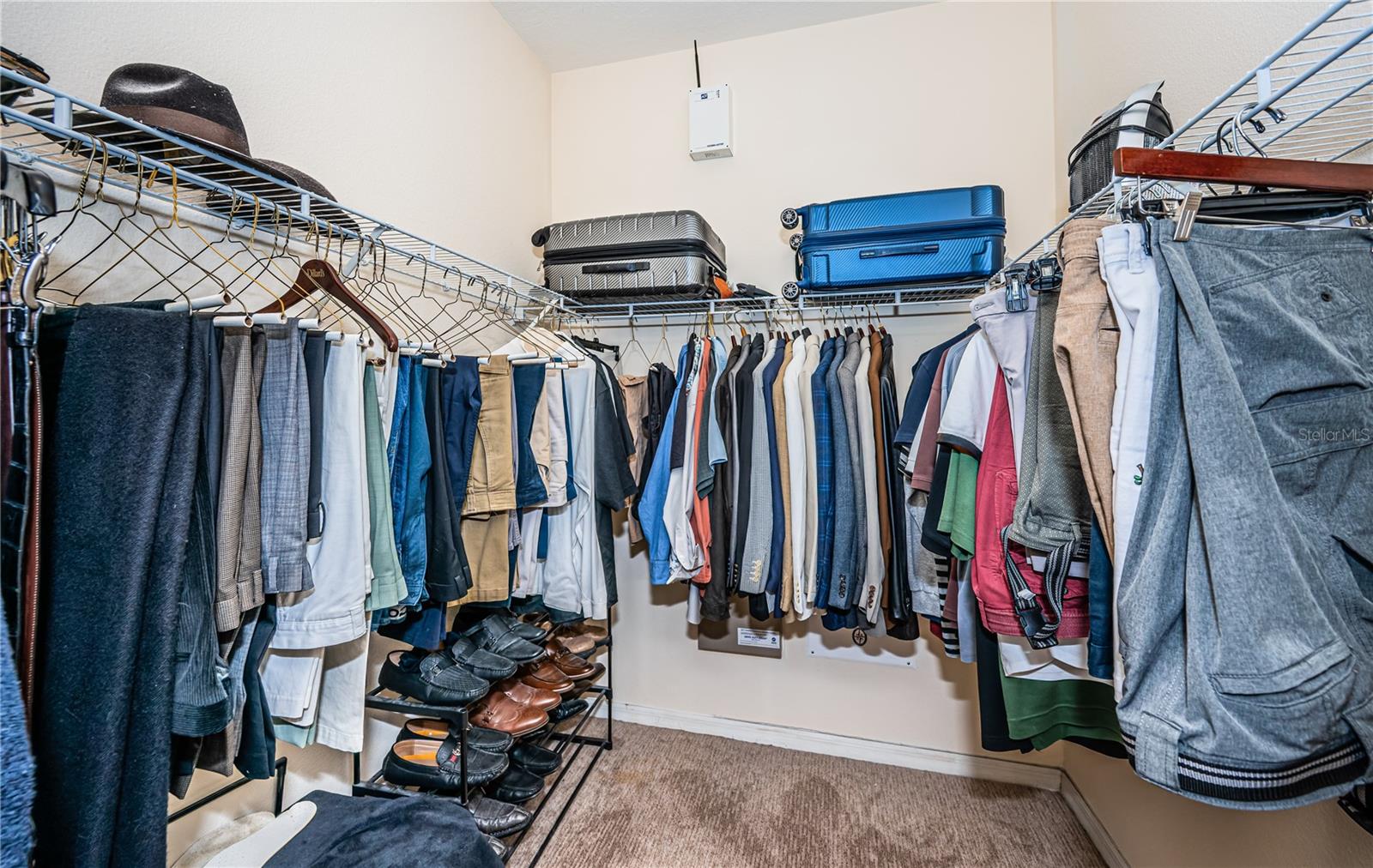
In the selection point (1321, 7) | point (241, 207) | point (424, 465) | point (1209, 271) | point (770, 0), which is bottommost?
point (424, 465)

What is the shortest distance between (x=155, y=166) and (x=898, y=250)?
176 cm

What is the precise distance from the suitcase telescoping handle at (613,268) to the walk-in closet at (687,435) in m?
→ 0.01

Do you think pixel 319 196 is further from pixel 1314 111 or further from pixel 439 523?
pixel 1314 111

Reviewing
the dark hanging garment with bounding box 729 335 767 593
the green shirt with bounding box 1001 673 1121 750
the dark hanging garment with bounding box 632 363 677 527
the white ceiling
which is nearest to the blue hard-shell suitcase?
the dark hanging garment with bounding box 729 335 767 593

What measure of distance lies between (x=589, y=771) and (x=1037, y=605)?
1759mm

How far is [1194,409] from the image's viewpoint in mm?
691

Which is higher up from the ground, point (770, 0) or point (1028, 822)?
point (770, 0)

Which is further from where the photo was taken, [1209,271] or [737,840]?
[737,840]

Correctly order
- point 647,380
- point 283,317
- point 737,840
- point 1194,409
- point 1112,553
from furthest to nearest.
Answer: point 647,380 < point 737,840 < point 283,317 < point 1112,553 < point 1194,409

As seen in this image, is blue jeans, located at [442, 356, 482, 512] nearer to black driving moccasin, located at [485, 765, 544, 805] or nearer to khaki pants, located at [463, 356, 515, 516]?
khaki pants, located at [463, 356, 515, 516]

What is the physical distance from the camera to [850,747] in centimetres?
227

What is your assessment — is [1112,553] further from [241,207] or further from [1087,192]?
[241,207]

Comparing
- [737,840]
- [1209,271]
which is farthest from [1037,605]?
[737,840]

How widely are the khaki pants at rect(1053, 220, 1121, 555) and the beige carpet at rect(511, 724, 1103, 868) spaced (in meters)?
1.48
